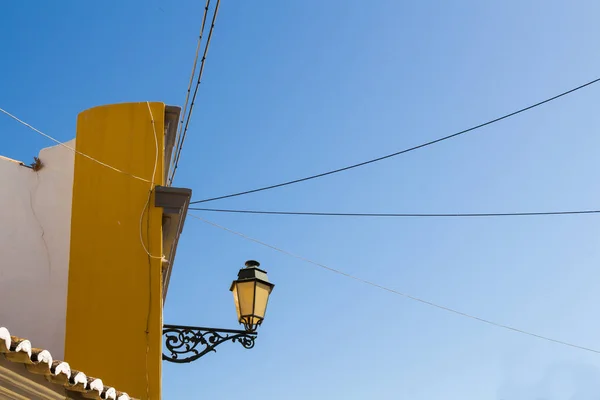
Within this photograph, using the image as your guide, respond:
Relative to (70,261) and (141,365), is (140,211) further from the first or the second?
(141,365)

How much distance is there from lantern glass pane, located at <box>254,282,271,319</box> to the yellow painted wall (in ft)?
3.28

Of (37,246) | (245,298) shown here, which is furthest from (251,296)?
(37,246)

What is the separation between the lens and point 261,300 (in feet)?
25.6

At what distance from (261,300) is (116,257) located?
63.3 inches

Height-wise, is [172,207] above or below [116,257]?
above

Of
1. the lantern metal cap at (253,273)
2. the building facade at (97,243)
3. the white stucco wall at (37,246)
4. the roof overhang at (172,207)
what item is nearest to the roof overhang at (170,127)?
the building facade at (97,243)

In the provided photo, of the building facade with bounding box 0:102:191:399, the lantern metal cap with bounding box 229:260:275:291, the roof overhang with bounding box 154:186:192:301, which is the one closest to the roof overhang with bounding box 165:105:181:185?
the building facade with bounding box 0:102:191:399

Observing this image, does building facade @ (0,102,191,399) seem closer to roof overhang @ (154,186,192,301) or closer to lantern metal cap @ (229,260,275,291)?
roof overhang @ (154,186,192,301)

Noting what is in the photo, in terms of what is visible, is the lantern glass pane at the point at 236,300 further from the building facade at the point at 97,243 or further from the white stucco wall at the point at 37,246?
the white stucco wall at the point at 37,246

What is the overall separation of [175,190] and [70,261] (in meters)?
1.33

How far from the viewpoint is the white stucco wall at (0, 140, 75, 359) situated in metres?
7.57

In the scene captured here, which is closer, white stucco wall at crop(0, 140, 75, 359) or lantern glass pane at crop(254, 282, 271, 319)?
white stucco wall at crop(0, 140, 75, 359)

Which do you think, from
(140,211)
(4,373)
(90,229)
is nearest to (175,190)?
(140,211)

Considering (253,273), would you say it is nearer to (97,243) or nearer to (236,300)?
(236,300)
